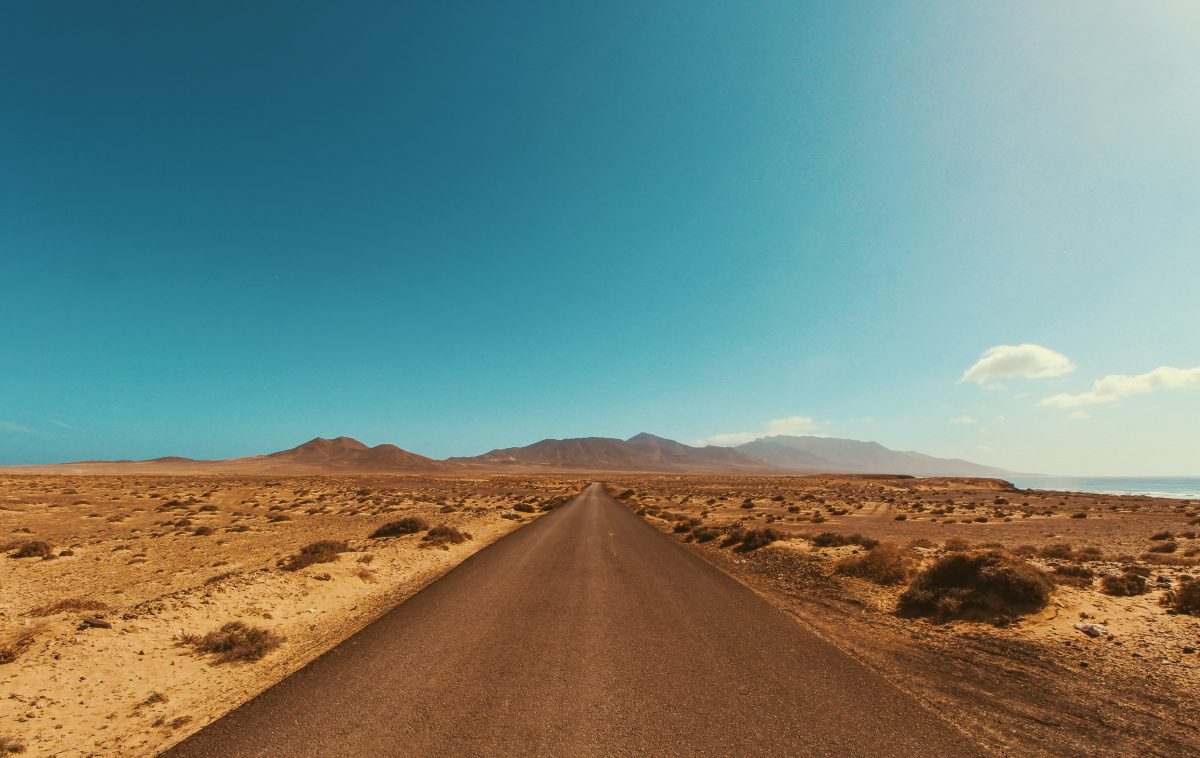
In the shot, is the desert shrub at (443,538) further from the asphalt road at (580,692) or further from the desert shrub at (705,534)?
the desert shrub at (705,534)

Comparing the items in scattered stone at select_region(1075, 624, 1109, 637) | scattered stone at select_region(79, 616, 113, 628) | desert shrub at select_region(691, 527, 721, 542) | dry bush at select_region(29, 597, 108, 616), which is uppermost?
scattered stone at select_region(1075, 624, 1109, 637)

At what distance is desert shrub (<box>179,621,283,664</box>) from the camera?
862 centimetres

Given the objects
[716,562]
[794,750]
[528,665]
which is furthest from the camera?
[716,562]

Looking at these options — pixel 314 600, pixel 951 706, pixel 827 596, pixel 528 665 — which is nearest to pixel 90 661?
pixel 314 600

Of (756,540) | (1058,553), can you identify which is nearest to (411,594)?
(756,540)

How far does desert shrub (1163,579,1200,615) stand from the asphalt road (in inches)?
309

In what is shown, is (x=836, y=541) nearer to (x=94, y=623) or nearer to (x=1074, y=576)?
(x=1074, y=576)

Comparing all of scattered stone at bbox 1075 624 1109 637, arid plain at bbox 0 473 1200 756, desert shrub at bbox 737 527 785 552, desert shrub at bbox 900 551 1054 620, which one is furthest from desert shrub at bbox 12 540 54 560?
scattered stone at bbox 1075 624 1109 637

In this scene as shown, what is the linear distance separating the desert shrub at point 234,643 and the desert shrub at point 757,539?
1701cm

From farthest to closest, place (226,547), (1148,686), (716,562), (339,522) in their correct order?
(339,522), (226,547), (716,562), (1148,686)

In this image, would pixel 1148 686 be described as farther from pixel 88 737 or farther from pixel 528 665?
pixel 88 737

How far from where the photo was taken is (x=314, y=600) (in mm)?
12680

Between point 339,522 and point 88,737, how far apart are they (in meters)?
27.1

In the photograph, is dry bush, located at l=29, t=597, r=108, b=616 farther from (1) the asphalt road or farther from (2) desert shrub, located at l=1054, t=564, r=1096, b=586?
(2) desert shrub, located at l=1054, t=564, r=1096, b=586
